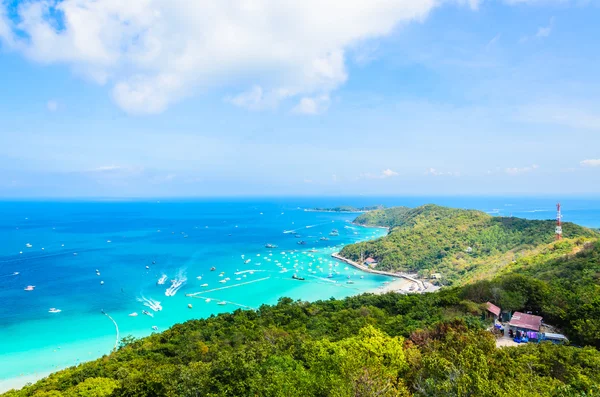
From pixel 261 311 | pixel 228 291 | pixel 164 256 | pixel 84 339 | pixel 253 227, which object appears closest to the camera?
pixel 261 311

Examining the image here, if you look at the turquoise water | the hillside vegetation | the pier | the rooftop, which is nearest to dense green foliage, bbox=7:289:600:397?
the hillside vegetation

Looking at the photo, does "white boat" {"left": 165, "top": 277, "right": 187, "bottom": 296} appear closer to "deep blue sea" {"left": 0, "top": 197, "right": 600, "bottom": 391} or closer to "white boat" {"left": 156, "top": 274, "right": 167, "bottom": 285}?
"deep blue sea" {"left": 0, "top": 197, "right": 600, "bottom": 391}

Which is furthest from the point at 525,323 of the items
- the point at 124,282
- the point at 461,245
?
the point at 124,282

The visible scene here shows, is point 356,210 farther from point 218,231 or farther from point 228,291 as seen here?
point 228,291

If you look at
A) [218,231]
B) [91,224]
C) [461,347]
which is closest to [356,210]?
[218,231]

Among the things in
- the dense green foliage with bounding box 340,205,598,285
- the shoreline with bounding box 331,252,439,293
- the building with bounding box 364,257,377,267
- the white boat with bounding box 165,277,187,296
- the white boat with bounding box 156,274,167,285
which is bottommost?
the shoreline with bounding box 331,252,439,293
